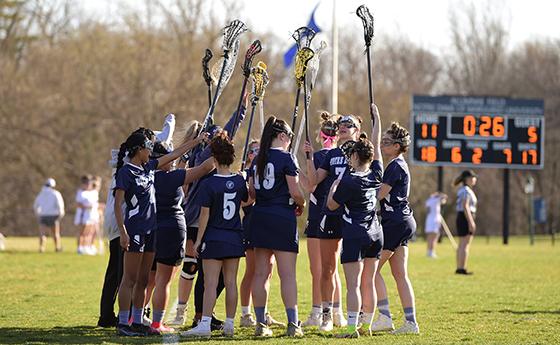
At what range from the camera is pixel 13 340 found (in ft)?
33.3

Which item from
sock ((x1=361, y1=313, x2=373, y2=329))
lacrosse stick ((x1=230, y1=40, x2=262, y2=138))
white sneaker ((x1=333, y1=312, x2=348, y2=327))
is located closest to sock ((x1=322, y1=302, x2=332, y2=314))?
white sneaker ((x1=333, y1=312, x2=348, y2=327))

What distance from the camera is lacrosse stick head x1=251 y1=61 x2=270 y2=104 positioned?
1214cm

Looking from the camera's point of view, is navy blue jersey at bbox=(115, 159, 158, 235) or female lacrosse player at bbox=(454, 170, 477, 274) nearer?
navy blue jersey at bbox=(115, 159, 158, 235)

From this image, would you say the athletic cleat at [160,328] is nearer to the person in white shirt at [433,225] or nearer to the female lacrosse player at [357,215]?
the female lacrosse player at [357,215]

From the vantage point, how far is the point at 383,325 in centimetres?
1117

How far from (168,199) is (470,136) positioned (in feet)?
81.8

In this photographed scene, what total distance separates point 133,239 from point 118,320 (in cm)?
90

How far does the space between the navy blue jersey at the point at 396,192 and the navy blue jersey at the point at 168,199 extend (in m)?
1.99

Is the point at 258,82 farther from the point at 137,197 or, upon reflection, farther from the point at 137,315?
the point at 137,315

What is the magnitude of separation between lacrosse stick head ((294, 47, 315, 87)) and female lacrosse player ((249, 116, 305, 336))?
137 cm

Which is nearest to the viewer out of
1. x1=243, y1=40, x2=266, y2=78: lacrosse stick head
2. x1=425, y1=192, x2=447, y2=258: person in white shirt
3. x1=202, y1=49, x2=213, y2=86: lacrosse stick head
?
x1=243, y1=40, x2=266, y2=78: lacrosse stick head

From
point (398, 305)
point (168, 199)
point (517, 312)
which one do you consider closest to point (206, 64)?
point (168, 199)

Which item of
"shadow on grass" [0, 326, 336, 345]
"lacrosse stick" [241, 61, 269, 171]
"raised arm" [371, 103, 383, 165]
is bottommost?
"shadow on grass" [0, 326, 336, 345]

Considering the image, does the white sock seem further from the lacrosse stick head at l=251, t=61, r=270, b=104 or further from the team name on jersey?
the lacrosse stick head at l=251, t=61, r=270, b=104
